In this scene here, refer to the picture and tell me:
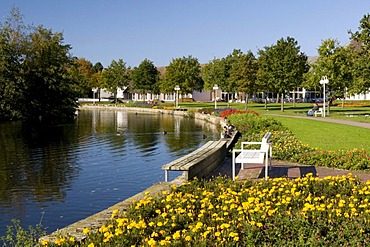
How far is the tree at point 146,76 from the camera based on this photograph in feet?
300

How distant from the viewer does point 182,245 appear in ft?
18.2

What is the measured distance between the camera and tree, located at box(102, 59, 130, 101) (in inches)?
3745

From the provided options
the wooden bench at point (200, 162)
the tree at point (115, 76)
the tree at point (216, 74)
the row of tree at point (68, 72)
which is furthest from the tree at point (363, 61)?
the tree at point (115, 76)

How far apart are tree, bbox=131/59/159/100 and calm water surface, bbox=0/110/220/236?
6349cm

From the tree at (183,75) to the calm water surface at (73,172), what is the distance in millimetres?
48084

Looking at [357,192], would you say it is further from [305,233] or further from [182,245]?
[182,245]

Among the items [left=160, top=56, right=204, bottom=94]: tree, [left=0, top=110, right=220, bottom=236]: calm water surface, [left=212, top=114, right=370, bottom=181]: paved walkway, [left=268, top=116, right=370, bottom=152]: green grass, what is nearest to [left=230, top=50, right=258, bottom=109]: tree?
[left=160, top=56, right=204, bottom=94]: tree

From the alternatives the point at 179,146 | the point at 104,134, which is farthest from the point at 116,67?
the point at 179,146

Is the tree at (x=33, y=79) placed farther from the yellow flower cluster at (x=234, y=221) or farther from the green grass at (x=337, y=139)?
the yellow flower cluster at (x=234, y=221)

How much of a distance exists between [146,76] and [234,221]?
86.4 m

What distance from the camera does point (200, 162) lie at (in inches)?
450

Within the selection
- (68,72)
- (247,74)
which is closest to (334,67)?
(247,74)

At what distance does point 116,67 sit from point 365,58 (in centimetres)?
6867

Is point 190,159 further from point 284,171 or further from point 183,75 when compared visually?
point 183,75
